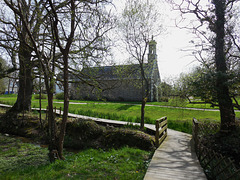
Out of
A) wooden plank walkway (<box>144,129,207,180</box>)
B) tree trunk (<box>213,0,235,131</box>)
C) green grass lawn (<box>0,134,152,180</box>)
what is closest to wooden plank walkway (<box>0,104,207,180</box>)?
wooden plank walkway (<box>144,129,207,180</box>)

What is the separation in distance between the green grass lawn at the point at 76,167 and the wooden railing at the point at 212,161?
1753mm

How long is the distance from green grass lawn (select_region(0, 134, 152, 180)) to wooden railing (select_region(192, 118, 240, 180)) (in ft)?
5.75

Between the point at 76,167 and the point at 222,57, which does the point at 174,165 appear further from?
the point at 222,57

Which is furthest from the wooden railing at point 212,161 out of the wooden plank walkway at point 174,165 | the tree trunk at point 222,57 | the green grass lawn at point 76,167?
the green grass lawn at point 76,167

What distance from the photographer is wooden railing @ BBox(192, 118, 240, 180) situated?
12.6 ft

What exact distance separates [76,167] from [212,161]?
13.0ft

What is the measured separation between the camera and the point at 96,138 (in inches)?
335

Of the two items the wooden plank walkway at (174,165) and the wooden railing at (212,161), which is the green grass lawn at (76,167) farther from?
the wooden railing at (212,161)

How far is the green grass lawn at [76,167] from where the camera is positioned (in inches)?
167

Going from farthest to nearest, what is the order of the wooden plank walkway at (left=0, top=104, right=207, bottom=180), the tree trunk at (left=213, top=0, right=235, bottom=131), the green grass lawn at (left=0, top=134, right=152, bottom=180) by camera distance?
the tree trunk at (left=213, top=0, right=235, bottom=131), the green grass lawn at (left=0, top=134, right=152, bottom=180), the wooden plank walkway at (left=0, top=104, right=207, bottom=180)

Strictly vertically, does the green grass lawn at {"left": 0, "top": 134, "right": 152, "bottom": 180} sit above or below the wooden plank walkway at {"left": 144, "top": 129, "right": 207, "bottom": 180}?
below

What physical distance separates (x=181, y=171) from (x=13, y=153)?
20.1ft

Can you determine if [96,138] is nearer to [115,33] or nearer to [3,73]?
[115,33]

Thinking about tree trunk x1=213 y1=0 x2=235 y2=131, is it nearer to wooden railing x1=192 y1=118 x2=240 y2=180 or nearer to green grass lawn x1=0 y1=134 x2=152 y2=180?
wooden railing x1=192 y1=118 x2=240 y2=180
